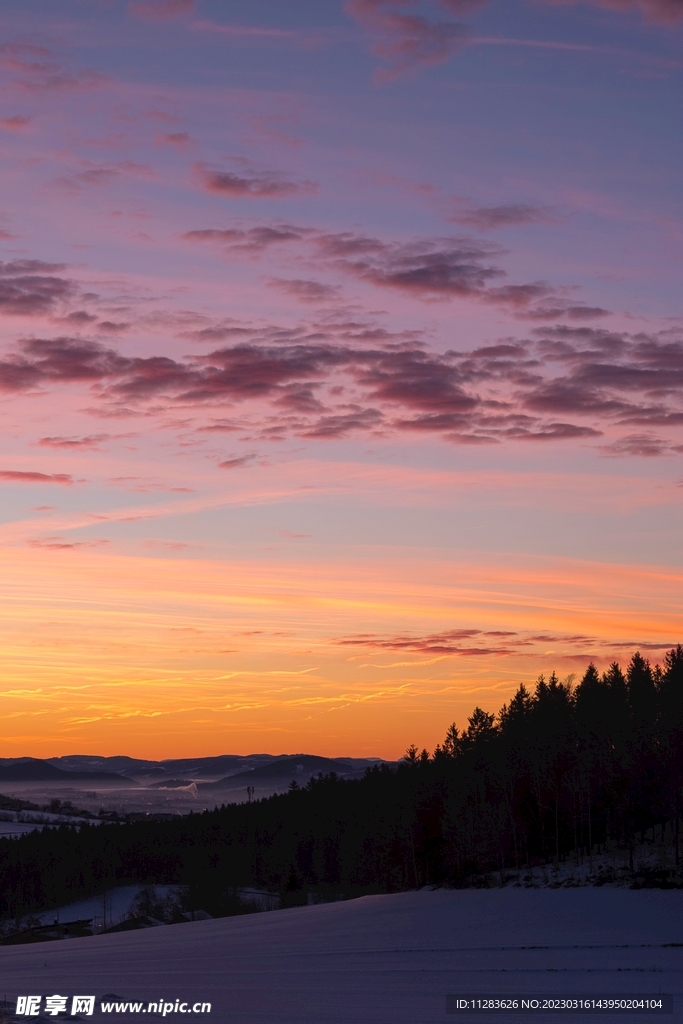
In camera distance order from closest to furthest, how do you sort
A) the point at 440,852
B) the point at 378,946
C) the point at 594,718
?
the point at 378,946
the point at 594,718
the point at 440,852

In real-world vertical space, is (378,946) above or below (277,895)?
above

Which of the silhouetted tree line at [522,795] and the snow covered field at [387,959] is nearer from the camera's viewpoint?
the snow covered field at [387,959]

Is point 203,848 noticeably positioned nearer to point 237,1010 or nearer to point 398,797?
point 398,797

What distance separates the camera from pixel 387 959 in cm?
4009

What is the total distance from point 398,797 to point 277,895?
38653 millimetres

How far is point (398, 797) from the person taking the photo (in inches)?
4279

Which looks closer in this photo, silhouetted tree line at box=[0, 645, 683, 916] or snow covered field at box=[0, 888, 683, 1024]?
snow covered field at box=[0, 888, 683, 1024]

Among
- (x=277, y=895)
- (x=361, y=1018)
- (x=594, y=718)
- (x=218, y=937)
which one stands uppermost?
(x=594, y=718)

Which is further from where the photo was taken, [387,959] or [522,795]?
[522,795]

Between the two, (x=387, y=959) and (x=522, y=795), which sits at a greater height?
(x=522, y=795)

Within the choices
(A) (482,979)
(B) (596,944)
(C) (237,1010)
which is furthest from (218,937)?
(C) (237,1010)

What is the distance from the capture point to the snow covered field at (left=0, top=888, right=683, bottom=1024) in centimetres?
2855

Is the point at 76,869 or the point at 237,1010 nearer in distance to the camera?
the point at 237,1010

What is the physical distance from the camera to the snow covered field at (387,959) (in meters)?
28.5
